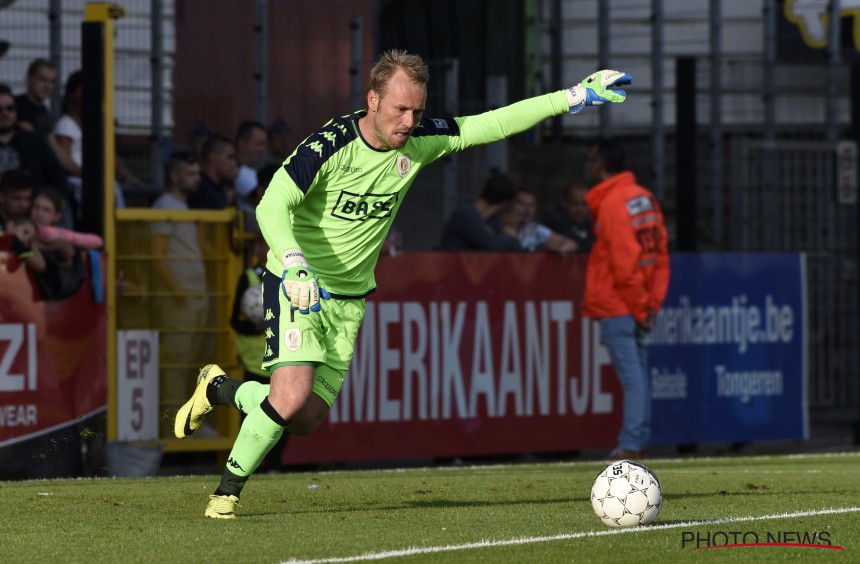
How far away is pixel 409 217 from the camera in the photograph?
14.6 meters

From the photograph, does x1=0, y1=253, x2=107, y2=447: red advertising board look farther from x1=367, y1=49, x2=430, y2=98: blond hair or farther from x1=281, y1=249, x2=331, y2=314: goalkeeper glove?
x1=281, y1=249, x2=331, y2=314: goalkeeper glove

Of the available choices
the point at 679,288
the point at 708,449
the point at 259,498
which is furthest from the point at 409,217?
the point at 259,498

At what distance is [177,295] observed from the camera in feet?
41.6

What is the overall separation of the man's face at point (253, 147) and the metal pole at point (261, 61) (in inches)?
28.2

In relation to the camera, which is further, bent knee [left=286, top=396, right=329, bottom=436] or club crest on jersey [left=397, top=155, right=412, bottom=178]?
club crest on jersey [left=397, top=155, right=412, bottom=178]

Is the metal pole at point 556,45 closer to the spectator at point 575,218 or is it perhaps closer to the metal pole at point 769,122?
the metal pole at point 769,122

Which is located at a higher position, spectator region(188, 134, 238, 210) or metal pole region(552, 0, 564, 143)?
metal pole region(552, 0, 564, 143)

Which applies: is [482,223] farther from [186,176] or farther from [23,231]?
[23,231]

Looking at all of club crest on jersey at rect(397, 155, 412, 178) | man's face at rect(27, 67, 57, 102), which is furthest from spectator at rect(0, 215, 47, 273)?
club crest on jersey at rect(397, 155, 412, 178)

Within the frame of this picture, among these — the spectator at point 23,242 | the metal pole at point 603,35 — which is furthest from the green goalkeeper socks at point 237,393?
the metal pole at point 603,35

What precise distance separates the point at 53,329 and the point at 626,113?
7817mm

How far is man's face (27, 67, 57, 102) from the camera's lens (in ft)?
43.0

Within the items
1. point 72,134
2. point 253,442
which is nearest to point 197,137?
point 72,134

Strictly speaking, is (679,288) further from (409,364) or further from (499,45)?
(499,45)
